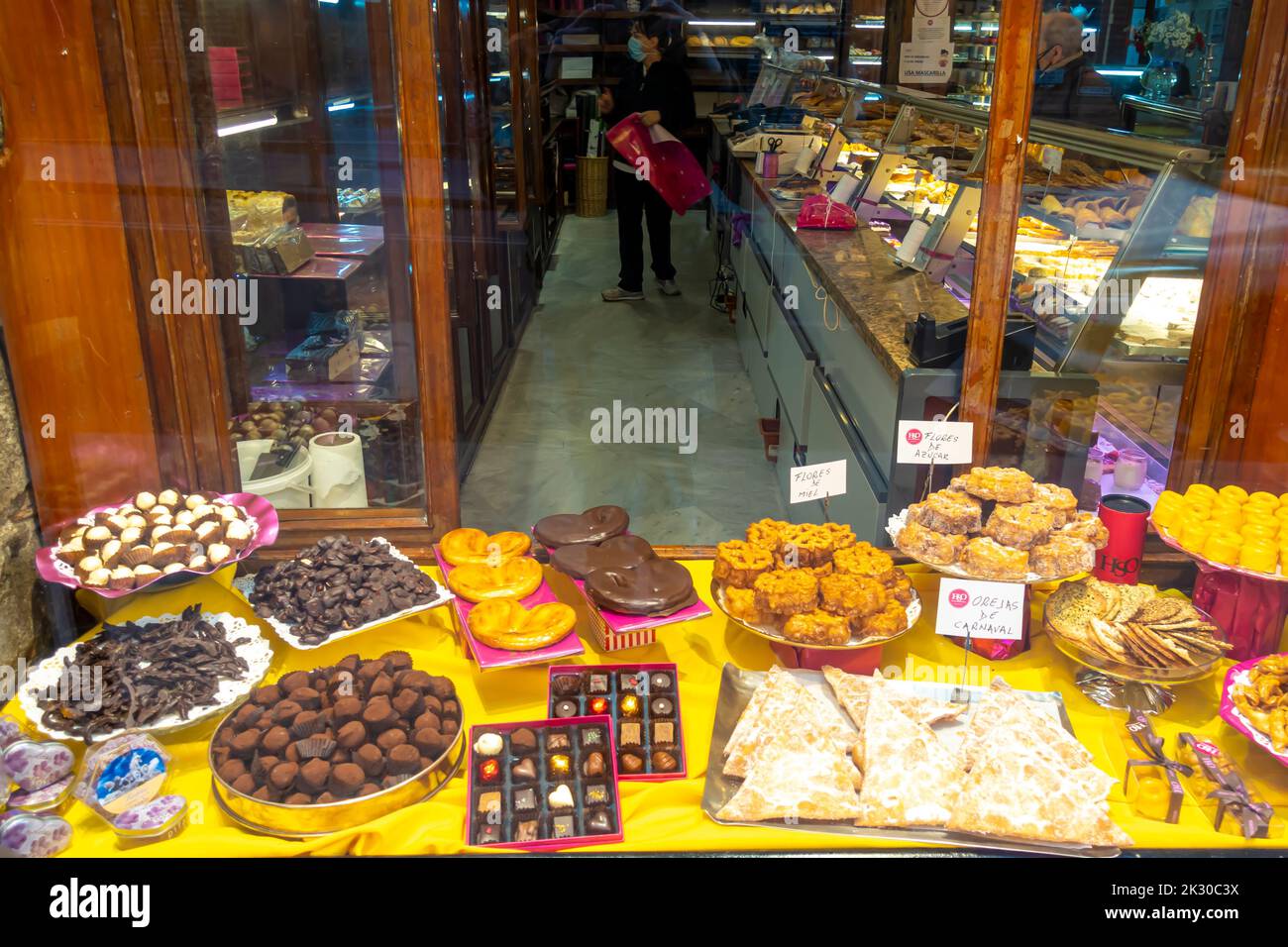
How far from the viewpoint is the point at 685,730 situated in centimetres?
202

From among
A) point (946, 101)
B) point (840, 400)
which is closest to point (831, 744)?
point (840, 400)

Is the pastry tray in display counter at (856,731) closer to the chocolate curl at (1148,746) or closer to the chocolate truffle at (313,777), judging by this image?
the chocolate curl at (1148,746)

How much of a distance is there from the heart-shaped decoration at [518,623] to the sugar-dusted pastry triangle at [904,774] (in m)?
0.69

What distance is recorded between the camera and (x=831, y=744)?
1.86 meters

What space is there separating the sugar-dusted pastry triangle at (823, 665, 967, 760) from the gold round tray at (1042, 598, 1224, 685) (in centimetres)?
31

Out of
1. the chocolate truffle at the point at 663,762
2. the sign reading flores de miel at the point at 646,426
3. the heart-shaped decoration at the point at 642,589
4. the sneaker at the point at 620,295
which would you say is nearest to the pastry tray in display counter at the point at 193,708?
the heart-shaped decoration at the point at 642,589

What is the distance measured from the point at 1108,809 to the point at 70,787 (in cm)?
191

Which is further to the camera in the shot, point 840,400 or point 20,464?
point 840,400

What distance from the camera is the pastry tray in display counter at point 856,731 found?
1665 millimetres

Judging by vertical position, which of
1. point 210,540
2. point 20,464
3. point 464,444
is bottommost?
point 464,444

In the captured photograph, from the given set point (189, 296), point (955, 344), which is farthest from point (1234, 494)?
point (189, 296)

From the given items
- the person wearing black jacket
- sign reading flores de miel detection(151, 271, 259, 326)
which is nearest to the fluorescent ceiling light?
sign reading flores de miel detection(151, 271, 259, 326)

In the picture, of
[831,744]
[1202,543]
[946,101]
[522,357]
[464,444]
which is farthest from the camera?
[522,357]

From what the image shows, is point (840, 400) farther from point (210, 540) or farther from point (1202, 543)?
point (210, 540)
